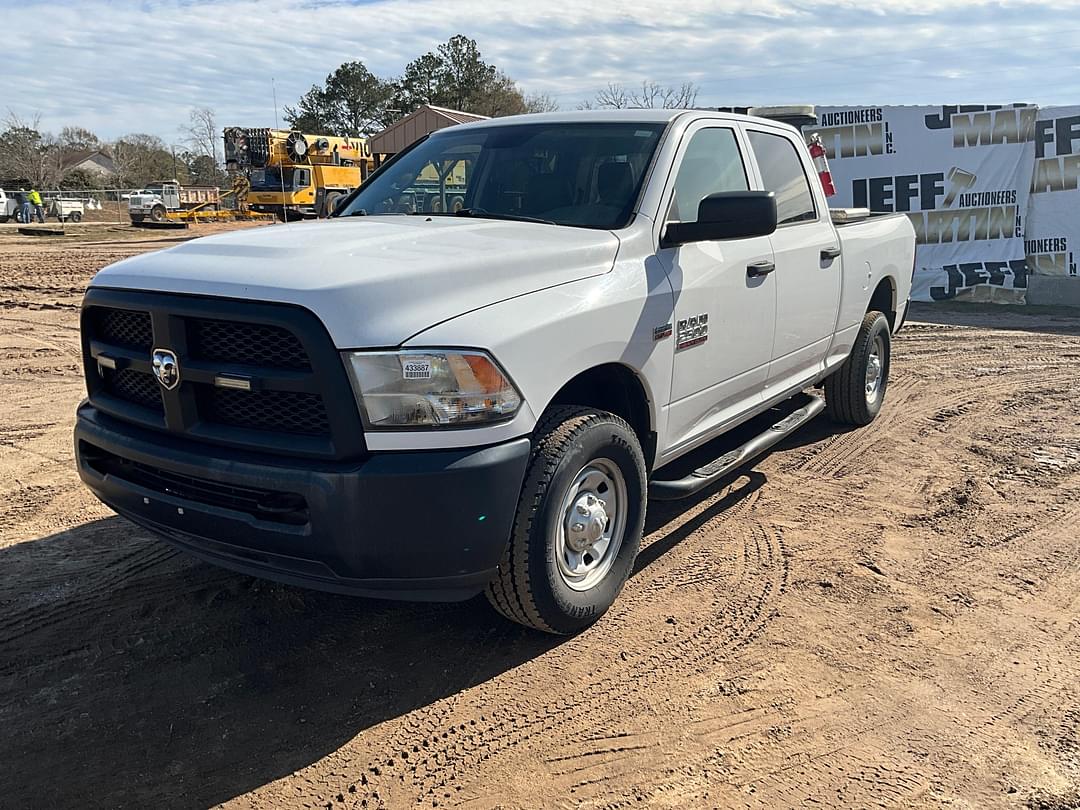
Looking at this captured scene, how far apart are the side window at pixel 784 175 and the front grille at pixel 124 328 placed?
10.5ft

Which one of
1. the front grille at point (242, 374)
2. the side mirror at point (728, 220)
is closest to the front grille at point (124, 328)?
the front grille at point (242, 374)

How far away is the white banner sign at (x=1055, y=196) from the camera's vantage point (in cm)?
1298

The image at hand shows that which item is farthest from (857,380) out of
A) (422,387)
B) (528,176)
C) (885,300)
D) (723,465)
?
(422,387)

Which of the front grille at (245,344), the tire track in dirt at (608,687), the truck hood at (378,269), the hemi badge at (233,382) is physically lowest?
the tire track in dirt at (608,687)

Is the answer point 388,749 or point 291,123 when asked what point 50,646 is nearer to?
point 388,749

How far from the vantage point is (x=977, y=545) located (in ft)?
14.3

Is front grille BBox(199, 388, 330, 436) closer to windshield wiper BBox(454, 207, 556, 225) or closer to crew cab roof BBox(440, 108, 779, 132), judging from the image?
windshield wiper BBox(454, 207, 556, 225)

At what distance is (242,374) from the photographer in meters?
2.76

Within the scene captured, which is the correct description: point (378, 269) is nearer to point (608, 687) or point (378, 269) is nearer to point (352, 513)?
A: point (352, 513)

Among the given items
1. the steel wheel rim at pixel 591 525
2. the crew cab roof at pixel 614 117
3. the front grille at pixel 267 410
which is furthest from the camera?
the crew cab roof at pixel 614 117

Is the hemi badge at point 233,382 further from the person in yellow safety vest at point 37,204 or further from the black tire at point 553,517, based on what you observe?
the person in yellow safety vest at point 37,204

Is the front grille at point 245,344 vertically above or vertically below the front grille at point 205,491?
above

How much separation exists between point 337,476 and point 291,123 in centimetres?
6761

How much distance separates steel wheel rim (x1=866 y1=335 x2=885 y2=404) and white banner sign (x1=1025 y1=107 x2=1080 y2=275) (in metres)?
8.85
